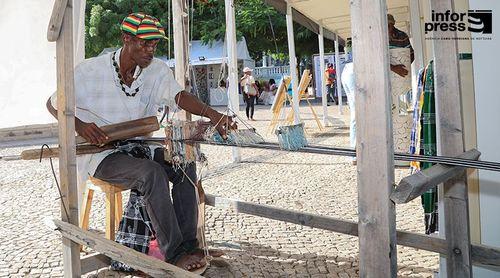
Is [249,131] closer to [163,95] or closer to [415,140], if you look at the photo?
[163,95]

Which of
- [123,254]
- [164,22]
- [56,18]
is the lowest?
[123,254]

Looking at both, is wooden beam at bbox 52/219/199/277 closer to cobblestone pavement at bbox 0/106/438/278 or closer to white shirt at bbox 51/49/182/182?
white shirt at bbox 51/49/182/182

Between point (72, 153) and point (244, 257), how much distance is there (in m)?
1.46

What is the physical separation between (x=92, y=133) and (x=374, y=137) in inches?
70.2

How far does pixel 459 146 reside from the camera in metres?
2.40

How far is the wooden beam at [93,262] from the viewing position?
9.82 feet

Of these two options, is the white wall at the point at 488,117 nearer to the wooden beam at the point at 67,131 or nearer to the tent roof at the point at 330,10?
the wooden beam at the point at 67,131

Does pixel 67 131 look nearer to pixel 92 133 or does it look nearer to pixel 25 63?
pixel 92 133

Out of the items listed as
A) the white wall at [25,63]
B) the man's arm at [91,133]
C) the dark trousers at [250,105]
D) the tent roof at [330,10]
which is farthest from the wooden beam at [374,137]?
the dark trousers at [250,105]

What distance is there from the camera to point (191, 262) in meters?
3.09

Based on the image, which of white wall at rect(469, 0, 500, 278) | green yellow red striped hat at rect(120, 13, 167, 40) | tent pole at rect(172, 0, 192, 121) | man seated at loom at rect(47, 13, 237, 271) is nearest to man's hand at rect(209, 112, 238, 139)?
man seated at loom at rect(47, 13, 237, 271)

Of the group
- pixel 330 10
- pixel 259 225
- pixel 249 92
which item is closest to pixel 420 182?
pixel 259 225

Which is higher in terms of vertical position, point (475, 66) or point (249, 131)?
point (475, 66)

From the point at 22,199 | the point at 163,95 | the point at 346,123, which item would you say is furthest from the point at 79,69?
the point at 346,123
